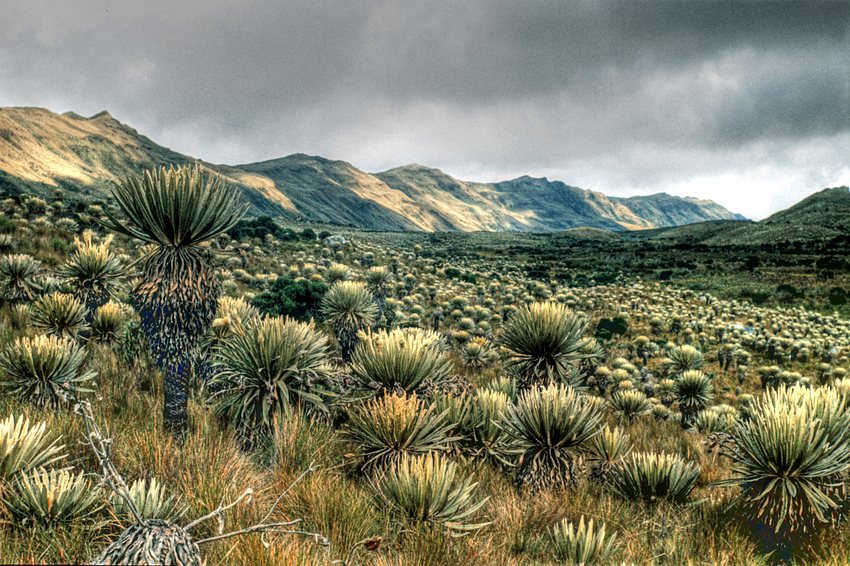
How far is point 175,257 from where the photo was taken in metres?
3.28

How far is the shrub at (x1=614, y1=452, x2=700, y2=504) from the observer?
149 inches

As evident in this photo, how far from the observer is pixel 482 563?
2348mm

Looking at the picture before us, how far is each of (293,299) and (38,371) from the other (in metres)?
7.95

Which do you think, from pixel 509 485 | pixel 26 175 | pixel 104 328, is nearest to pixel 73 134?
pixel 26 175

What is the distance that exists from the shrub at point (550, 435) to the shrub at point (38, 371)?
4375 millimetres

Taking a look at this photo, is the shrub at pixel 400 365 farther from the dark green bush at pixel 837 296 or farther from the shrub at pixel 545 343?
the dark green bush at pixel 837 296

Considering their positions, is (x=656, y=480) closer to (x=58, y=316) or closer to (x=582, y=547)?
(x=582, y=547)

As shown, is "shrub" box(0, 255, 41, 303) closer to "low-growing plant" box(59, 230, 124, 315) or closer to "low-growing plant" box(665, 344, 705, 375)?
"low-growing plant" box(59, 230, 124, 315)

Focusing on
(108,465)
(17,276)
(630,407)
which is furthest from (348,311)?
(630,407)

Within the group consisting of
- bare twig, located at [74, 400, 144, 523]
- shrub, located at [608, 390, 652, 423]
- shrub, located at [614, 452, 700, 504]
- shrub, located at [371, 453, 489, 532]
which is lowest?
shrub, located at [608, 390, 652, 423]

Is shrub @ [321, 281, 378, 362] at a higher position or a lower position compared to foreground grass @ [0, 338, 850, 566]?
higher

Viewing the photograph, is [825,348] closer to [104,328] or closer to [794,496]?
[794,496]

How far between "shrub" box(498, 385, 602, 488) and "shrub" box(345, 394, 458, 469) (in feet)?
2.74

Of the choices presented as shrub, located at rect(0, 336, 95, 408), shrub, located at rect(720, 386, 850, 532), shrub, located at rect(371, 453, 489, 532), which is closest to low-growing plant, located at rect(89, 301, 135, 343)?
shrub, located at rect(0, 336, 95, 408)
